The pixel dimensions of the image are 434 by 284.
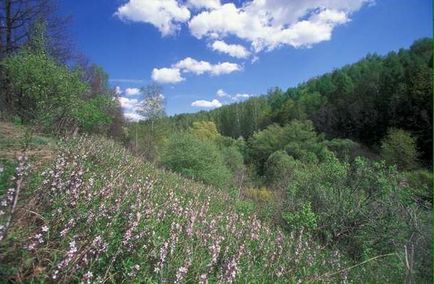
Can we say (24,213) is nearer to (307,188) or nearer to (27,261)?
(27,261)

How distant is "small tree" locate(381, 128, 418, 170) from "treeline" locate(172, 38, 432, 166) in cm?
242

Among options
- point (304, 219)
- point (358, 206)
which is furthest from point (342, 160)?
point (304, 219)

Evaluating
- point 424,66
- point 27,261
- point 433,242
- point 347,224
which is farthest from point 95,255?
point 424,66

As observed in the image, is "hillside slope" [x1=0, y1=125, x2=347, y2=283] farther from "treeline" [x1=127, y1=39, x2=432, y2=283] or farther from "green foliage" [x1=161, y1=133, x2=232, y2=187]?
"green foliage" [x1=161, y1=133, x2=232, y2=187]

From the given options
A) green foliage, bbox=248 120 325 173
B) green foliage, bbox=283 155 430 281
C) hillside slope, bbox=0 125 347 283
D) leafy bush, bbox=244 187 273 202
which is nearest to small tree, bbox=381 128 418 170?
green foliage, bbox=248 120 325 173

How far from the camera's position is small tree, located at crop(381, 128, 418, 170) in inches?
1522

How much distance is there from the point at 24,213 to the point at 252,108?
92.5 meters

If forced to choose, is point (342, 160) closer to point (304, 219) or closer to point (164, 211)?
point (304, 219)

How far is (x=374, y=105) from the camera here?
54344 millimetres

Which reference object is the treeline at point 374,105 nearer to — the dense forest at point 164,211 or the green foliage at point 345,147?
the green foliage at point 345,147

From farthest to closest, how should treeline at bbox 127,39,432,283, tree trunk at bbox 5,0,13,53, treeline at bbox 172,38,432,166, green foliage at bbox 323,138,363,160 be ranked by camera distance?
1. green foliage at bbox 323,138,363,160
2. treeline at bbox 172,38,432,166
3. tree trunk at bbox 5,0,13,53
4. treeline at bbox 127,39,432,283

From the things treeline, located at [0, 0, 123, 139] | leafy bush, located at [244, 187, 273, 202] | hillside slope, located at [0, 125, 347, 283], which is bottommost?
leafy bush, located at [244, 187, 273, 202]

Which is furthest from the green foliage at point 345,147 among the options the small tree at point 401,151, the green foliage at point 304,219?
the green foliage at point 304,219

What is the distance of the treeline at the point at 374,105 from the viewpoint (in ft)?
147
